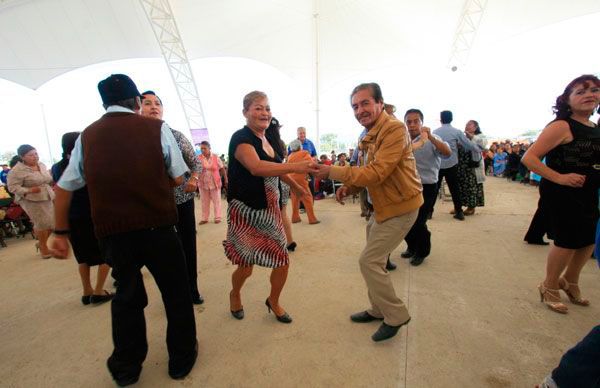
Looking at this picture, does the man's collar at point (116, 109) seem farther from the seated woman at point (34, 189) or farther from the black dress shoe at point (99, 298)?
the seated woman at point (34, 189)

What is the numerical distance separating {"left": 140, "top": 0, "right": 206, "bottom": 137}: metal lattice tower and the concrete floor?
51.3 ft

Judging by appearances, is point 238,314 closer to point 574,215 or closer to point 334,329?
point 334,329

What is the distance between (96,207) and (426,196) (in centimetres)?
344

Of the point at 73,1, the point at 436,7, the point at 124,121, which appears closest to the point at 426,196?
the point at 124,121

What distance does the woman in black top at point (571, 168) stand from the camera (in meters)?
2.03

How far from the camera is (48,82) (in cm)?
1659

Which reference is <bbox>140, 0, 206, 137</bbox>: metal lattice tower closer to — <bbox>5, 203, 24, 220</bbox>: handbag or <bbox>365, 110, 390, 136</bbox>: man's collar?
<bbox>5, 203, 24, 220</bbox>: handbag

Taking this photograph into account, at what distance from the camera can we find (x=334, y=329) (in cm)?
220

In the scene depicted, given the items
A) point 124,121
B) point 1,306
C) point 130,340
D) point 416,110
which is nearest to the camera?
point 124,121

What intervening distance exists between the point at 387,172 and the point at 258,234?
1.06 m

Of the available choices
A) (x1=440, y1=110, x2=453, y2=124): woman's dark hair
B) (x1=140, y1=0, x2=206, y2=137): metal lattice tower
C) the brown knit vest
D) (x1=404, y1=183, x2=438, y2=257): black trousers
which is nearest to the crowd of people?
the brown knit vest

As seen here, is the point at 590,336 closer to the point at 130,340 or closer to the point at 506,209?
the point at 130,340

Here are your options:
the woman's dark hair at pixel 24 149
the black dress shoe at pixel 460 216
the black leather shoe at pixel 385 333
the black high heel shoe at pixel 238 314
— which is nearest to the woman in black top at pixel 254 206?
the black high heel shoe at pixel 238 314

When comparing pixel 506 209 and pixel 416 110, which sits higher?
pixel 416 110
